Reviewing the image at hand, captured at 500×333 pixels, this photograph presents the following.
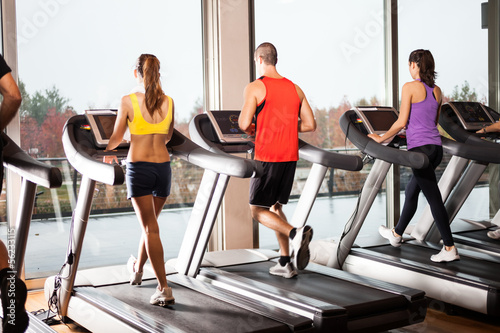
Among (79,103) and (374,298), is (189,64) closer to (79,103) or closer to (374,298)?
(79,103)

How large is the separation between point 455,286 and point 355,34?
2850 mm

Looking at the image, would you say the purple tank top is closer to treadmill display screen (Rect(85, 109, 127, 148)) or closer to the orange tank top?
the orange tank top

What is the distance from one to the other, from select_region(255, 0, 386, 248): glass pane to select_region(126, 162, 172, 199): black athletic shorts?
233cm

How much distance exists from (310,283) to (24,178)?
178cm

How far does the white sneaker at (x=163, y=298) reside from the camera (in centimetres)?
310

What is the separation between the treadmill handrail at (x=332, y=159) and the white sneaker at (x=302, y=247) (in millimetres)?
579

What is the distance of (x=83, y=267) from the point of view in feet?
14.6

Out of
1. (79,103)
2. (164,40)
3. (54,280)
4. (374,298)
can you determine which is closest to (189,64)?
(164,40)

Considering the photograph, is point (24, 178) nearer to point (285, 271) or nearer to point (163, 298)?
point (163, 298)

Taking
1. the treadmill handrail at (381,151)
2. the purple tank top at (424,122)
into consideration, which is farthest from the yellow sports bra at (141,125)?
the purple tank top at (424,122)

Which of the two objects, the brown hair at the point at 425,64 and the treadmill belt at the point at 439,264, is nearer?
the treadmill belt at the point at 439,264

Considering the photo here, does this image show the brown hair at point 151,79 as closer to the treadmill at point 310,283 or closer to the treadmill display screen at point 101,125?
the treadmill display screen at point 101,125

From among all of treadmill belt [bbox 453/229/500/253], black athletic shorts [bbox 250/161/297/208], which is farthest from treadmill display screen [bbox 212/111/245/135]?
treadmill belt [bbox 453/229/500/253]

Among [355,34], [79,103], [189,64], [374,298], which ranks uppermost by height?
[355,34]
